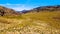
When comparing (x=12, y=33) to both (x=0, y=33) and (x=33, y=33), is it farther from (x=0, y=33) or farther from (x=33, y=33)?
(x=33, y=33)

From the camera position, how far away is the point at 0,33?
952 inches

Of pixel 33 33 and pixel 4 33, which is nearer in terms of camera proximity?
pixel 4 33

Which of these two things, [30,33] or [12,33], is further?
[30,33]

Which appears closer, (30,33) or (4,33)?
(4,33)

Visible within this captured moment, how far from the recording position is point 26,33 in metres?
25.2

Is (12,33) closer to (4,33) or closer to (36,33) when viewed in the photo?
(4,33)

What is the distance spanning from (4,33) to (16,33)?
1678 mm

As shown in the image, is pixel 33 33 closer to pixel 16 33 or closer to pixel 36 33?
pixel 36 33

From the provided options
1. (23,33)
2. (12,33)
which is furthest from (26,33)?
(12,33)

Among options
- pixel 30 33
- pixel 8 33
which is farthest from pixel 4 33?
pixel 30 33

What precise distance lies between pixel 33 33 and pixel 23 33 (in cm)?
166

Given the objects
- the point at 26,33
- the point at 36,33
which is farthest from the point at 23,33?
the point at 36,33

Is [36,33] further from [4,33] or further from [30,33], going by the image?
[4,33]

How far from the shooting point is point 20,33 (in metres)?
24.4
